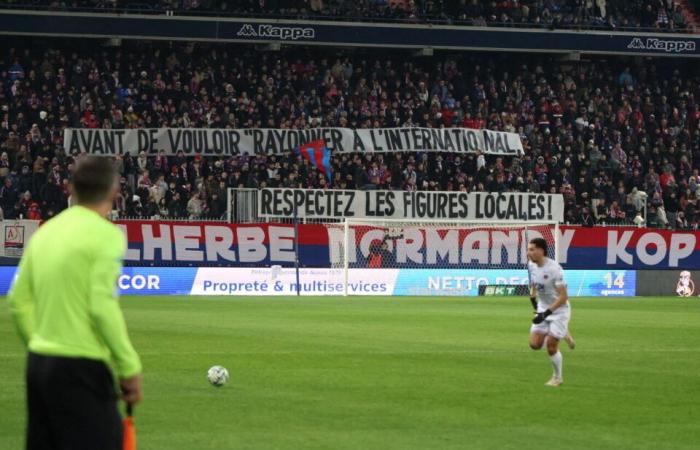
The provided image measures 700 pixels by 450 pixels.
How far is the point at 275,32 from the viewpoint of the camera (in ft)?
172

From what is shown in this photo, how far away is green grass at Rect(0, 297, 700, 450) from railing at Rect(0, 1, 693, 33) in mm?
22279

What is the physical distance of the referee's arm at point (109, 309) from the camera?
20.2 feet

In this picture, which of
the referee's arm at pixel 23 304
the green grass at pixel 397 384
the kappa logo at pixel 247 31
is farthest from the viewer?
the kappa logo at pixel 247 31

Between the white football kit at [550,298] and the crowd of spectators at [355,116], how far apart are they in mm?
25633

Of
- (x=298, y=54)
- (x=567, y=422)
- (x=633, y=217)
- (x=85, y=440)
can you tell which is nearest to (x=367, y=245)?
(x=633, y=217)

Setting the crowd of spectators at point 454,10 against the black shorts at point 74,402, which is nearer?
the black shorts at point 74,402

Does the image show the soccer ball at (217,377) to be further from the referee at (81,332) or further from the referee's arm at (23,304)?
the referee at (81,332)

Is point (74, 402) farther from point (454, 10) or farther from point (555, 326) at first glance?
point (454, 10)

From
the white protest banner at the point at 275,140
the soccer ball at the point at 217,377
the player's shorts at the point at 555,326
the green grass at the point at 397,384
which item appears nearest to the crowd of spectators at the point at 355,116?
the white protest banner at the point at 275,140

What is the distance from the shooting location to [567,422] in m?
13.3

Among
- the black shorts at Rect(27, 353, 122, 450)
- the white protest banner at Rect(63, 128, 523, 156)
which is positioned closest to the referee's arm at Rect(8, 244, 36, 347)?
the black shorts at Rect(27, 353, 122, 450)

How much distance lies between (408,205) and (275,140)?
18.3ft

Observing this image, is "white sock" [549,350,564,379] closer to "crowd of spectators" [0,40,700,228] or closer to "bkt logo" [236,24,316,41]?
"crowd of spectators" [0,40,700,228]

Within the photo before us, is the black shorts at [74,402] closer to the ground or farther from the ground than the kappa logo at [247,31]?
closer to the ground
